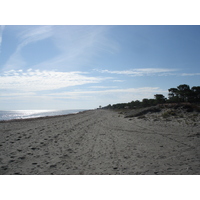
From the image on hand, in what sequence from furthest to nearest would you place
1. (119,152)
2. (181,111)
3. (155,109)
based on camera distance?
(155,109) → (181,111) → (119,152)

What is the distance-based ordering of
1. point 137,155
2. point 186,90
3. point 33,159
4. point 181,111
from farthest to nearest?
point 186,90, point 181,111, point 137,155, point 33,159

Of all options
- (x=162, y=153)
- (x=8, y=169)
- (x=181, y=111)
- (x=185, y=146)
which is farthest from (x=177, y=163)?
(x=181, y=111)

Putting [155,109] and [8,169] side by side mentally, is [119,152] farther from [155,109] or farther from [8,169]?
[155,109]

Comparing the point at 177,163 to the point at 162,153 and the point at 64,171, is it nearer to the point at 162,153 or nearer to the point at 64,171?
the point at 162,153

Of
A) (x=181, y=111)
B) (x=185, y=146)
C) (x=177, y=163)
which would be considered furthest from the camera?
(x=181, y=111)

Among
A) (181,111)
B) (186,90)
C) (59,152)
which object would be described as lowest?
(59,152)

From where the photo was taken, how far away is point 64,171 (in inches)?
206

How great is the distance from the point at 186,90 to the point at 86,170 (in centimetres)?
6948

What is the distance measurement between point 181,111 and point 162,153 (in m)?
21.5

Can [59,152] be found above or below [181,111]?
below

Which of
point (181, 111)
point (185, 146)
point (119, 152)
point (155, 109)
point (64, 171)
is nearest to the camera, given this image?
point (64, 171)

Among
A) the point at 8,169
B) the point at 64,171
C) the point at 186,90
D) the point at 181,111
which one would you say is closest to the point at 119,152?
the point at 64,171

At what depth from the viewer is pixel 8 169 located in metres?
5.43
